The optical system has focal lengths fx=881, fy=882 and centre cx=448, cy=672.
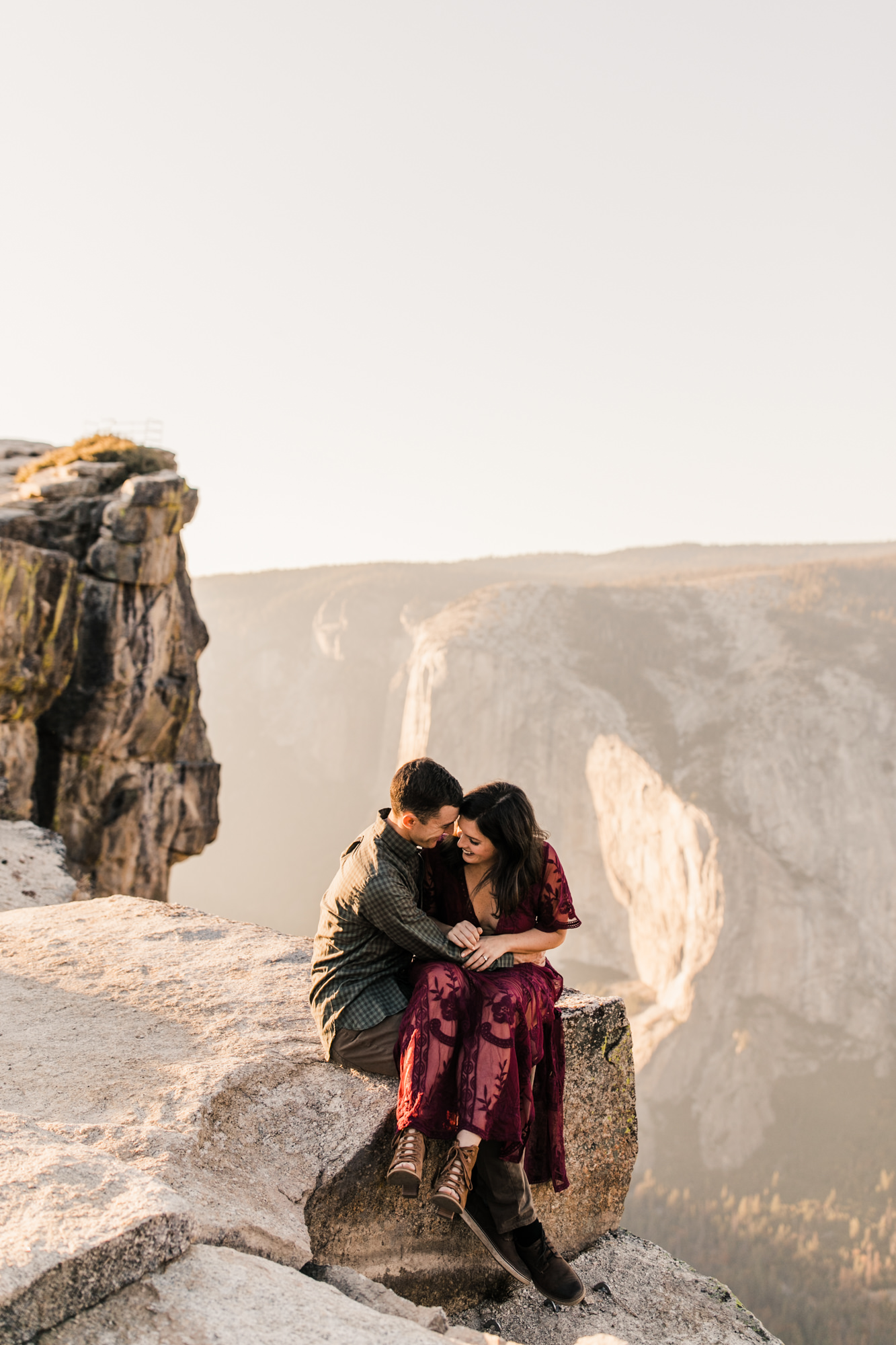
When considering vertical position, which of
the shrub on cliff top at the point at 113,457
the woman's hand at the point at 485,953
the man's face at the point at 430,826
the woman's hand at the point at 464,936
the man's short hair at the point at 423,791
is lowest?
the woman's hand at the point at 485,953

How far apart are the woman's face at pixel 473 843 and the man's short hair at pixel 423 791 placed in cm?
11

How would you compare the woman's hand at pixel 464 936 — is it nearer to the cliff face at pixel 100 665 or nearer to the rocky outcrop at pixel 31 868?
Answer: the rocky outcrop at pixel 31 868

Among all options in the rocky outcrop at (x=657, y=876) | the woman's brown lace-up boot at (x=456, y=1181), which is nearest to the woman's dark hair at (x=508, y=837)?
the woman's brown lace-up boot at (x=456, y=1181)

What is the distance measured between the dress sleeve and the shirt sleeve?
0.46 m

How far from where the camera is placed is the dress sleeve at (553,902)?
393 cm

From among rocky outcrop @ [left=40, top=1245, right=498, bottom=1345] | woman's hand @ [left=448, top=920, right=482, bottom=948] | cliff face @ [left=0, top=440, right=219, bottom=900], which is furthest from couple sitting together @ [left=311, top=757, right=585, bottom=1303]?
cliff face @ [left=0, top=440, right=219, bottom=900]

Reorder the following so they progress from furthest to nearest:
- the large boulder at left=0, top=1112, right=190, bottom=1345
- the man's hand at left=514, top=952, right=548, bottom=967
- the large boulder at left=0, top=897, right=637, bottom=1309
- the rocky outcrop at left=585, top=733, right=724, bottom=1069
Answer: the rocky outcrop at left=585, top=733, right=724, bottom=1069, the man's hand at left=514, top=952, right=548, bottom=967, the large boulder at left=0, top=897, right=637, bottom=1309, the large boulder at left=0, top=1112, right=190, bottom=1345

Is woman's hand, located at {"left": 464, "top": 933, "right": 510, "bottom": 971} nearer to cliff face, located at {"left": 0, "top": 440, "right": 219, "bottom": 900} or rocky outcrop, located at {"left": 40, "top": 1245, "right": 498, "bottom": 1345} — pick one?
rocky outcrop, located at {"left": 40, "top": 1245, "right": 498, "bottom": 1345}

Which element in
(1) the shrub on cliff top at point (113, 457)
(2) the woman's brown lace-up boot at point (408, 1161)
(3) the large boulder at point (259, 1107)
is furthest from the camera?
(1) the shrub on cliff top at point (113, 457)

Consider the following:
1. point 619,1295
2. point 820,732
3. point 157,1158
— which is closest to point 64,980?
point 157,1158

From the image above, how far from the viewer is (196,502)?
17875mm

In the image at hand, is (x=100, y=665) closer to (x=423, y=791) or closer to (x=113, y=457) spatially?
(x=113, y=457)

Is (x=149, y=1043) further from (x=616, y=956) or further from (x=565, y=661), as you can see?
(x=565, y=661)

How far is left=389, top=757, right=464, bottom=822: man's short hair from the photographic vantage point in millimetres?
3648
